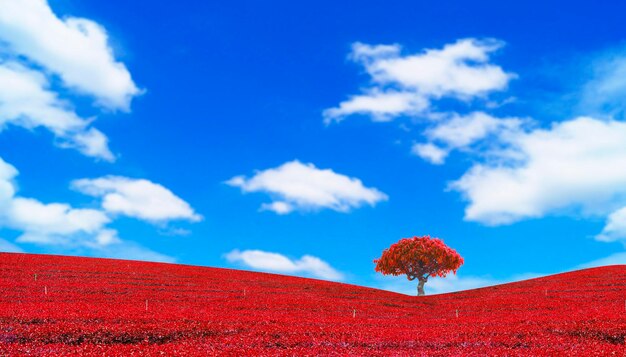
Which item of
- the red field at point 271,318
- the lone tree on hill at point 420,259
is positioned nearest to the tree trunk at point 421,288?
the lone tree on hill at point 420,259

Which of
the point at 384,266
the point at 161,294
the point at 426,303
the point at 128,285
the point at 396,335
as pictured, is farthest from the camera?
the point at 384,266

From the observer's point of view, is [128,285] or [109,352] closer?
[109,352]

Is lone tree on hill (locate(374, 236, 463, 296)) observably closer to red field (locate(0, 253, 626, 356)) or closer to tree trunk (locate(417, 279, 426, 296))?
tree trunk (locate(417, 279, 426, 296))

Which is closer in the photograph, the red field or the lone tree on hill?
the red field

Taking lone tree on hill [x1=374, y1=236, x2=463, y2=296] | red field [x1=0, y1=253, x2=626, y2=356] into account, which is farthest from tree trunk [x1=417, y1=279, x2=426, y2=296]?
red field [x1=0, y1=253, x2=626, y2=356]

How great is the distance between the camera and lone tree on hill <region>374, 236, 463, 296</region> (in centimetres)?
4794

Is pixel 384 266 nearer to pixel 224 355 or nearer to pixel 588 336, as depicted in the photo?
pixel 588 336

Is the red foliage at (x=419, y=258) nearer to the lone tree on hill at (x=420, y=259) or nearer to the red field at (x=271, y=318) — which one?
the lone tree on hill at (x=420, y=259)

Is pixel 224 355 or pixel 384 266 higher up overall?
pixel 384 266

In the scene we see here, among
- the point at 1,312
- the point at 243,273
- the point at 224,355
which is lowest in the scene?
the point at 224,355

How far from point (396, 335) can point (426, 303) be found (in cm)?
1797

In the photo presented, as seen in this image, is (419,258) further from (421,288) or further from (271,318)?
(271,318)

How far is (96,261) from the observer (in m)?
46.4

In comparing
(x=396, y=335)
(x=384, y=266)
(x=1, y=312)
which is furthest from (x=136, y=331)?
(x=384, y=266)
